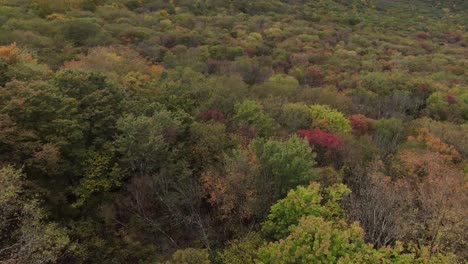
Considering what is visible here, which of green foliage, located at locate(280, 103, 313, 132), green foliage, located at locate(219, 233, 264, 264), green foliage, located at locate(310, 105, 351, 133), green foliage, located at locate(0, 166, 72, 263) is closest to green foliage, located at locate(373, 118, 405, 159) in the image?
green foliage, located at locate(310, 105, 351, 133)

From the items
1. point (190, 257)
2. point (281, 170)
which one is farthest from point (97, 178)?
point (281, 170)

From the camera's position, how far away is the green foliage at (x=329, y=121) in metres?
49.9

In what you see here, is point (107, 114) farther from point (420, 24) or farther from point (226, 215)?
point (420, 24)

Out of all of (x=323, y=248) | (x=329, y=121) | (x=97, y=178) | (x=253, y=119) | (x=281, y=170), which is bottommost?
(x=329, y=121)

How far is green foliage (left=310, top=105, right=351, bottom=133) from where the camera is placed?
49875mm

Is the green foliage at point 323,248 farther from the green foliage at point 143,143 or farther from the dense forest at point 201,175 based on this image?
the green foliage at point 143,143

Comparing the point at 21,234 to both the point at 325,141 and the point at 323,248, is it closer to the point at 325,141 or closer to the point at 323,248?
the point at 323,248

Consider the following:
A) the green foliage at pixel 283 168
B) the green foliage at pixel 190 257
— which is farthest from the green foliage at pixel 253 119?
the green foliage at pixel 190 257

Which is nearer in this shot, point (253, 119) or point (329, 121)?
point (253, 119)

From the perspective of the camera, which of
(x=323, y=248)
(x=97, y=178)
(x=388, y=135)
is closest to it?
(x=323, y=248)

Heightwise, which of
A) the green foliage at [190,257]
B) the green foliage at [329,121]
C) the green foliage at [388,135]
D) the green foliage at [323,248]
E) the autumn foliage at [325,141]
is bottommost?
the green foliage at [388,135]

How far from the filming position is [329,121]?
51.2 meters

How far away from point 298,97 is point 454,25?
173039mm

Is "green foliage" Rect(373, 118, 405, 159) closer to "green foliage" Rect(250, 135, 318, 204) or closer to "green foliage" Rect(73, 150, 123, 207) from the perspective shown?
"green foliage" Rect(250, 135, 318, 204)
